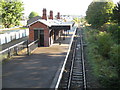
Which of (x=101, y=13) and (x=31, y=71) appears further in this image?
(x=101, y=13)

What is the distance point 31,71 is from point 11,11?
32.0 m

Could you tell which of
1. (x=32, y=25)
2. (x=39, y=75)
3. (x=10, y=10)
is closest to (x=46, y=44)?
(x=32, y=25)

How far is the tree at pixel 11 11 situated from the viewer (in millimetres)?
39031

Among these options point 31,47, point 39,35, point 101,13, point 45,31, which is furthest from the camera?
point 101,13

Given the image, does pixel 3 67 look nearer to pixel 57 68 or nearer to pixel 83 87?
pixel 57 68

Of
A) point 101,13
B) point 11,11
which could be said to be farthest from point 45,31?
point 11,11

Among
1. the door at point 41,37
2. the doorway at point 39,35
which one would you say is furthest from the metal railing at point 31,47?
the door at point 41,37

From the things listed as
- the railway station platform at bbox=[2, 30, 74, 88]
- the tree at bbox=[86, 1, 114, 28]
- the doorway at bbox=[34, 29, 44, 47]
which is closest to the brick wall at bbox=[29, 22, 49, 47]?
the doorway at bbox=[34, 29, 44, 47]

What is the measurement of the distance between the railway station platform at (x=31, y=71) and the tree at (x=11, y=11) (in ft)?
83.7

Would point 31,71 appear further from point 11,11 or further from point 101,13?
point 11,11

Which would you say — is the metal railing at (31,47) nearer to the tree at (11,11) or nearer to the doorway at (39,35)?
the doorway at (39,35)

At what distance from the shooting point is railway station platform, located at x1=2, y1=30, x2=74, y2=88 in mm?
9830

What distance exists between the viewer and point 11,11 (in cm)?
4078

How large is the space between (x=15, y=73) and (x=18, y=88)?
104 inches
